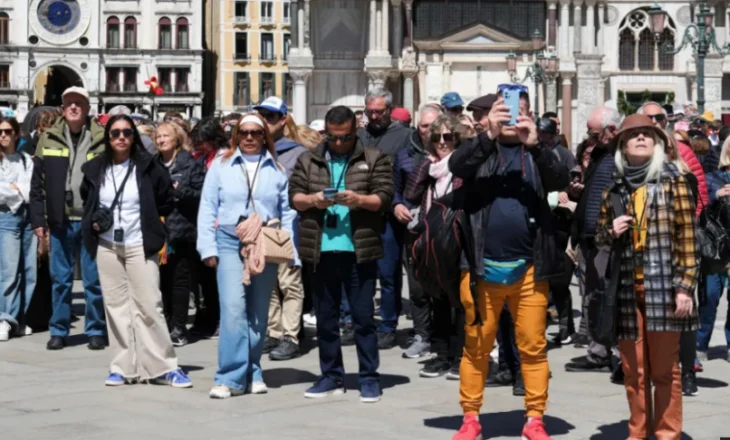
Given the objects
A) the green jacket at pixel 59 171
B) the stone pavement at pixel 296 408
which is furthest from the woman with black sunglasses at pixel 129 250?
the green jacket at pixel 59 171

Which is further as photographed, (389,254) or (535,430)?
(389,254)

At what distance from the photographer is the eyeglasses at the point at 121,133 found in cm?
1064

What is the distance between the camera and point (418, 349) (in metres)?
12.1

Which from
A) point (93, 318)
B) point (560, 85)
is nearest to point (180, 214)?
point (93, 318)

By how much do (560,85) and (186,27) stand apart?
32.3 m

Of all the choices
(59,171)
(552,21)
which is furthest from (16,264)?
(552,21)

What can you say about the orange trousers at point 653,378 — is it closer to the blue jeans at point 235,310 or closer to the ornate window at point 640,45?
the blue jeans at point 235,310

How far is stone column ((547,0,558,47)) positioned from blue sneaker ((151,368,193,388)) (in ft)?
170

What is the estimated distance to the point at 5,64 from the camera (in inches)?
3369

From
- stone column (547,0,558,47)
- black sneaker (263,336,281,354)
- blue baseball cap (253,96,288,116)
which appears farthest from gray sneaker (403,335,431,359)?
stone column (547,0,558,47)

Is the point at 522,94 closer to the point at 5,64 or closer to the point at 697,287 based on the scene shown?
the point at 697,287

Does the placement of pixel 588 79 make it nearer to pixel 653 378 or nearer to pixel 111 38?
pixel 111 38

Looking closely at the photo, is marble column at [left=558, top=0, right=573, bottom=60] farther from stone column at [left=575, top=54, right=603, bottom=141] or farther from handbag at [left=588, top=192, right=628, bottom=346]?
handbag at [left=588, top=192, right=628, bottom=346]

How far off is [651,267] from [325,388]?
291cm
